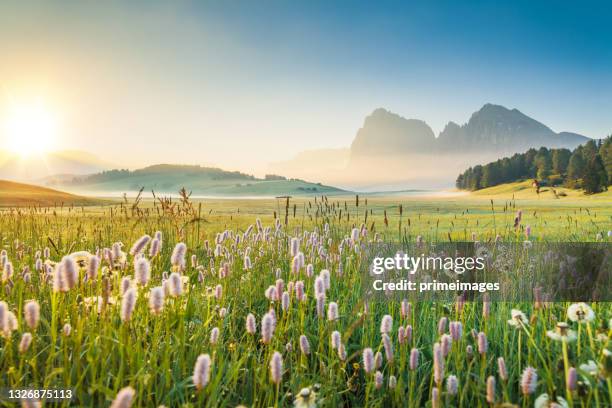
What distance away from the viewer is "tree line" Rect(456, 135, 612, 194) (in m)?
57.0

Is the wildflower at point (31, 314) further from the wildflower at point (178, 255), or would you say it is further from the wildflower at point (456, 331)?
the wildflower at point (456, 331)

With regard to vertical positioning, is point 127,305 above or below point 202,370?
above

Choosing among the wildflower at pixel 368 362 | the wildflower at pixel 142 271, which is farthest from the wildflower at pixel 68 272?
the wildflower at pixel 368 362

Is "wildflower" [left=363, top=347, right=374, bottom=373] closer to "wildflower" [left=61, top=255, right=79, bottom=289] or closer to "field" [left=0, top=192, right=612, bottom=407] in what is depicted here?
"field" [left=0, top=192, right=612, bottom=407]

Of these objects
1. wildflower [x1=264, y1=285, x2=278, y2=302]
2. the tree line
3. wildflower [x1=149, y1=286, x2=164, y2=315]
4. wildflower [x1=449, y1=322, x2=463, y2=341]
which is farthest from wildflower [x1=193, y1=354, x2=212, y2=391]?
the tree line

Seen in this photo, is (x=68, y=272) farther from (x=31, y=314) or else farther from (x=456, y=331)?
(x=456, y=331)

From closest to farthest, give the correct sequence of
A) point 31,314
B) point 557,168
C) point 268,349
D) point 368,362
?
point 31,314
point 368,362
point 268,349
point 557,168

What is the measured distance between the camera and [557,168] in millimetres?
76625

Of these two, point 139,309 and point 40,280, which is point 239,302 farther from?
point 40,280

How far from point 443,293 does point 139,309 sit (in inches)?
140

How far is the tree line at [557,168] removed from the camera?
2245 inches

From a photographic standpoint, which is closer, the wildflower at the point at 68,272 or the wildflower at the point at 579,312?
the wildflower at the point at 68,272

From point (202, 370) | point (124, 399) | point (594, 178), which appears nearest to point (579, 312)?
point (202, 370)

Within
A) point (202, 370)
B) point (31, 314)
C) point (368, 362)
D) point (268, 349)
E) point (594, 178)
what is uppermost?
point (594, 178)
